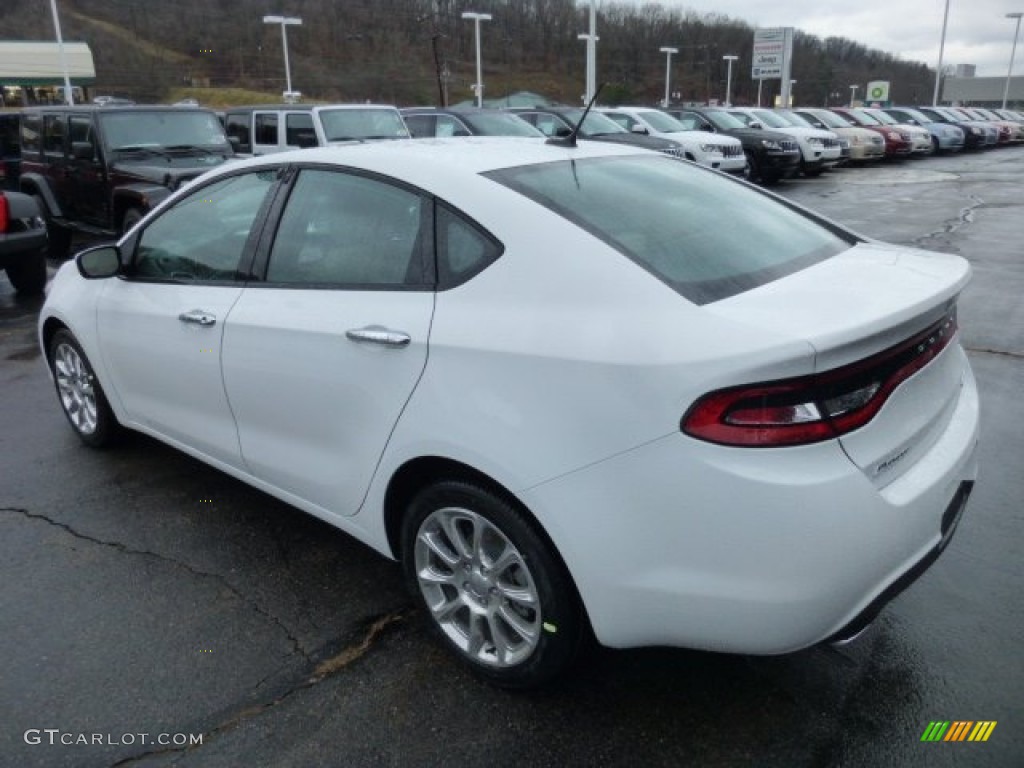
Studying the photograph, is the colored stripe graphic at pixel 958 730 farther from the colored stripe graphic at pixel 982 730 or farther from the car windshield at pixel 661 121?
the car windshield at pixel 661 121

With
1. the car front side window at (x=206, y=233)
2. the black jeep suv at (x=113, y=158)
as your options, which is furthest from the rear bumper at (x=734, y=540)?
the black jeep suv at (x=113, y=158)

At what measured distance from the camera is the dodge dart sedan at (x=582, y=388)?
1.98 m

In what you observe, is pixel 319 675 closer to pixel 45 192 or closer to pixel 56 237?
pixel 45 192

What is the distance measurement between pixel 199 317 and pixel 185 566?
101 cm

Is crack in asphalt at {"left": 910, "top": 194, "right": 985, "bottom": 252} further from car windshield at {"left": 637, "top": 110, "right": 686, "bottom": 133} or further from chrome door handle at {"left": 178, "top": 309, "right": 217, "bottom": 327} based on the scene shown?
chrome door handle at {"left": 178, "top": 309, "right": 217, "bottom": 327}

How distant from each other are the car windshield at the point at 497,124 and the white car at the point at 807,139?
743 centimetres

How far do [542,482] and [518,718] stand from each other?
2.60ft

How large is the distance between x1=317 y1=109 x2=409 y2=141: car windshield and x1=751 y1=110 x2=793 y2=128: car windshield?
11.9 metres

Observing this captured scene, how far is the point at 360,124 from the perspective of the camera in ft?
41.0

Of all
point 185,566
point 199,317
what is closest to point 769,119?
point 199,317

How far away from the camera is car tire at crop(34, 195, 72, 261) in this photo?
11141 mm

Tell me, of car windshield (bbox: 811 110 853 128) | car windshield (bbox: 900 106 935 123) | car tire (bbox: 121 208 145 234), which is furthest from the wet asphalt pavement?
car windshield (bbox: 900 106 935 123)

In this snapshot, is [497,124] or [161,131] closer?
[161,131]

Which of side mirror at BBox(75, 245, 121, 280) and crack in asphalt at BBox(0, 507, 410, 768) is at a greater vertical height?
side mirror at BBox(75, 245, 121, 280)
